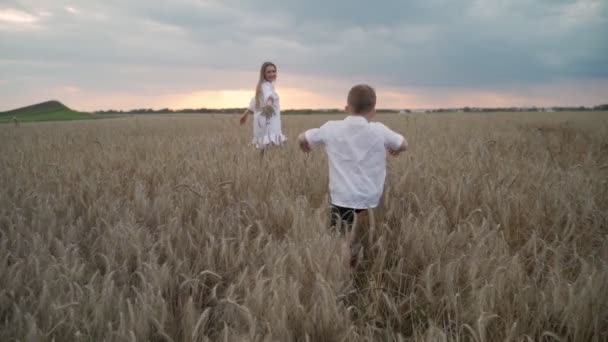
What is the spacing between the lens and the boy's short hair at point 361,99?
6.77 feet

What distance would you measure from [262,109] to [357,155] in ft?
11.7

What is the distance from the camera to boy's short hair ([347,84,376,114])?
2064mm

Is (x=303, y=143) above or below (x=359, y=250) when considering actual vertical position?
above

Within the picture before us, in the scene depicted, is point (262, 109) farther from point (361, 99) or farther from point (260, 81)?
point (361, 99)

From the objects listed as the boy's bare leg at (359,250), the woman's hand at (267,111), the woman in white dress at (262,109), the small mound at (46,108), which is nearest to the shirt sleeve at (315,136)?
the boy's bare leg at (359,250)

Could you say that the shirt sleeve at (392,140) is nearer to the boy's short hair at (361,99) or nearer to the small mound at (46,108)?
the boy's short hair at (361,99)

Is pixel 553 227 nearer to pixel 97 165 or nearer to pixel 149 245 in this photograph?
pixel 149 245

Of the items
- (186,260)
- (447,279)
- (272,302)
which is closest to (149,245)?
(186,260)

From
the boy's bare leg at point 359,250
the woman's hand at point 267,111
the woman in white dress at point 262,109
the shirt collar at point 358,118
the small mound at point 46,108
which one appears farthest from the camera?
the small mound at point 46,108

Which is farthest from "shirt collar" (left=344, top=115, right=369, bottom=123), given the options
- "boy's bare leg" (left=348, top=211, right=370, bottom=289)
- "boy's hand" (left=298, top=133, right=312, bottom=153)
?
"boy's bare leg" (left=348, top=211, right=370, bottom=289)

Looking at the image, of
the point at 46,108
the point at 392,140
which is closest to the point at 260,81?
the point at 392,140

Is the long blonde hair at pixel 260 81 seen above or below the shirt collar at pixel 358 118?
above

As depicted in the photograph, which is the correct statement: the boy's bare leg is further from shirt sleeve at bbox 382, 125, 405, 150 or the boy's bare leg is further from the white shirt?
shirt sleeve at bbox 382, 125, 405, 150

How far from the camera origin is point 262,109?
Result: 17.8 ft
